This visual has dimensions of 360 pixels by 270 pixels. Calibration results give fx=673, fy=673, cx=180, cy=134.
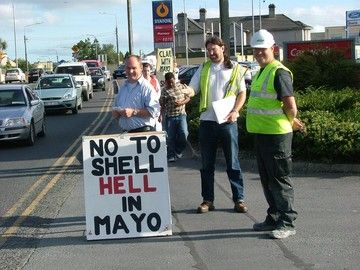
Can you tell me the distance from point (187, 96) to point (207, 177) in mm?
994

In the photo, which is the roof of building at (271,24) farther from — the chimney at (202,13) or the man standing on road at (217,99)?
the man standing on road at (217,99)

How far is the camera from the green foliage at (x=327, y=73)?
1593 centimetres

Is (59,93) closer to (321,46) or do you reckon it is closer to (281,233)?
(321,46)

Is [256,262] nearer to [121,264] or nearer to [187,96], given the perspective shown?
[121,264]

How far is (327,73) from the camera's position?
16.0 m

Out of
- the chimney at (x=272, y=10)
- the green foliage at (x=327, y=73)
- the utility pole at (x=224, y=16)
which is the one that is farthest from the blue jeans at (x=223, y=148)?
the chimney at (x=272, y=10)

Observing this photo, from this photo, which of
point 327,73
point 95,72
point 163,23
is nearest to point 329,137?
point 327,73

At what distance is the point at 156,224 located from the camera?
707 cm

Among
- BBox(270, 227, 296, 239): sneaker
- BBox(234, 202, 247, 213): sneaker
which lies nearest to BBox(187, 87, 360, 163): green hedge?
BBox(234, 202, 247, 213): sneaker

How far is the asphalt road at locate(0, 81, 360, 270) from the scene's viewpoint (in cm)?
618

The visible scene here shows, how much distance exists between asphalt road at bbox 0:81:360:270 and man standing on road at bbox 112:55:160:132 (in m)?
1.21

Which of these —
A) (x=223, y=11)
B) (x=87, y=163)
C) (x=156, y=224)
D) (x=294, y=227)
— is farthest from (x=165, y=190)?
(x=223, y=11)

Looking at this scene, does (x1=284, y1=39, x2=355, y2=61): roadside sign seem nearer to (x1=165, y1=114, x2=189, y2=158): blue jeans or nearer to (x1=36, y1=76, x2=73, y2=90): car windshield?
(x1=165, y1=114, x2=189, y2=158): blue jeans

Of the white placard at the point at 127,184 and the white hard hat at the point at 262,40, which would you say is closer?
the white hard hat at the point at 262,40
